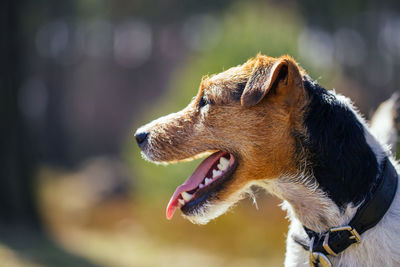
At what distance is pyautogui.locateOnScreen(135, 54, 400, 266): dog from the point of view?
8.79 feet

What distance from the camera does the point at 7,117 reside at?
8.81m

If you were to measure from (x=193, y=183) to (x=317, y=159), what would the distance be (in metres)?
0.76

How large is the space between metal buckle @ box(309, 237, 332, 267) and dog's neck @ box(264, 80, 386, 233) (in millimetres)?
144

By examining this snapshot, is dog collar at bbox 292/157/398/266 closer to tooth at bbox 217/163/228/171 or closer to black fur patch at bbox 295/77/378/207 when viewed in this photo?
black fur patch at bbox 295/77/378/207

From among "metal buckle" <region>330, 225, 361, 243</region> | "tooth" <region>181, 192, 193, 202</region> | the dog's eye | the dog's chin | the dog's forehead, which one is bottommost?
"metal buckle" <region>330, 225, 361, 243</region>

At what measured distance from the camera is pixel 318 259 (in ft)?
8.88

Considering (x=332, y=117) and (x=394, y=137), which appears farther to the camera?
(x=394, y=137)

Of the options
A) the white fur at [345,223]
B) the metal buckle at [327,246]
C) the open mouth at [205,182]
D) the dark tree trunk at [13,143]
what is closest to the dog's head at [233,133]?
the open mouth at [205,182]

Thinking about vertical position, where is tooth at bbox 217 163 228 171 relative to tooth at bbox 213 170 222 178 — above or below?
above

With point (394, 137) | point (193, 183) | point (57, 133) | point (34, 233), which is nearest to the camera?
point (193, 183)

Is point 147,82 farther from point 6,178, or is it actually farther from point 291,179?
point 291,179

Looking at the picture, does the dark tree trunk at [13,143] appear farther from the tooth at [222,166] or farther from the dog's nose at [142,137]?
the tooth at [222,166]

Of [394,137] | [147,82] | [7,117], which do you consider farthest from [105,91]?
[394,137]

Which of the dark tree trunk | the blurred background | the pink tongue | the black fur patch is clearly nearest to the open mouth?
the pink tongue
